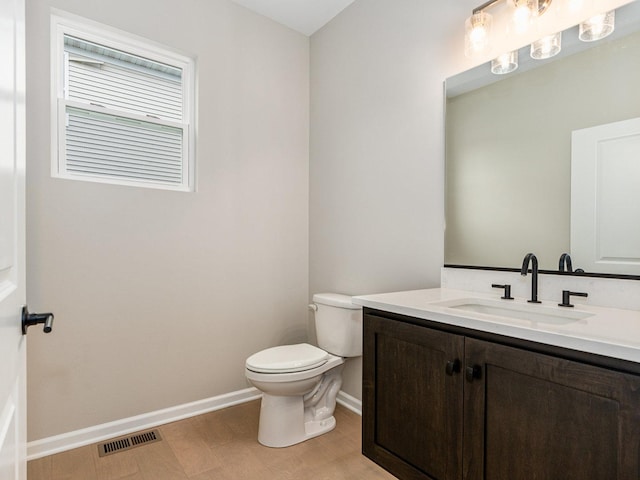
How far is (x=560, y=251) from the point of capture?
A: 1449 millimetres


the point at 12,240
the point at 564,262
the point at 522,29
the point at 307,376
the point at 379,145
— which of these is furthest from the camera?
the point at 379,145

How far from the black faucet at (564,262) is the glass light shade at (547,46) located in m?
0.81

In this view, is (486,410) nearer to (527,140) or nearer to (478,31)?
(527,140)

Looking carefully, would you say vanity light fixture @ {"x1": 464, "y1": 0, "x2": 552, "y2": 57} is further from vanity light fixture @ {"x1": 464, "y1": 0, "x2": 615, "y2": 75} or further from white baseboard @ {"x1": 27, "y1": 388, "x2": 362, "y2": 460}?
white baseboard @ {"x1": 27, "y1": 388, "x2": 362, "y2": 460}

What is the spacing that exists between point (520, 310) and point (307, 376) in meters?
1.08

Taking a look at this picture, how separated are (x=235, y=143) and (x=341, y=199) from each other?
0.82 m

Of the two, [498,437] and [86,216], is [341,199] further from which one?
[498,437]

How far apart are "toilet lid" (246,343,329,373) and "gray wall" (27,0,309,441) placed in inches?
20.6

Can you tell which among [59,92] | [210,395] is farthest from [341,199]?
[59,92]

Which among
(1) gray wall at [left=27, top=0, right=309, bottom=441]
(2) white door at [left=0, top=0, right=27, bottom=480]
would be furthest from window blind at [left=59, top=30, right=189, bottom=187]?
(2) white door at [left=0, top=0, right=27, bottom=480]

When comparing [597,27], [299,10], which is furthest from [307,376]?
[299,10]

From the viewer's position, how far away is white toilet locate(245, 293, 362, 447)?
1.88 metres

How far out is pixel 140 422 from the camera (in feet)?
6.88

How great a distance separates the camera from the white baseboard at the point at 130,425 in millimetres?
1843
